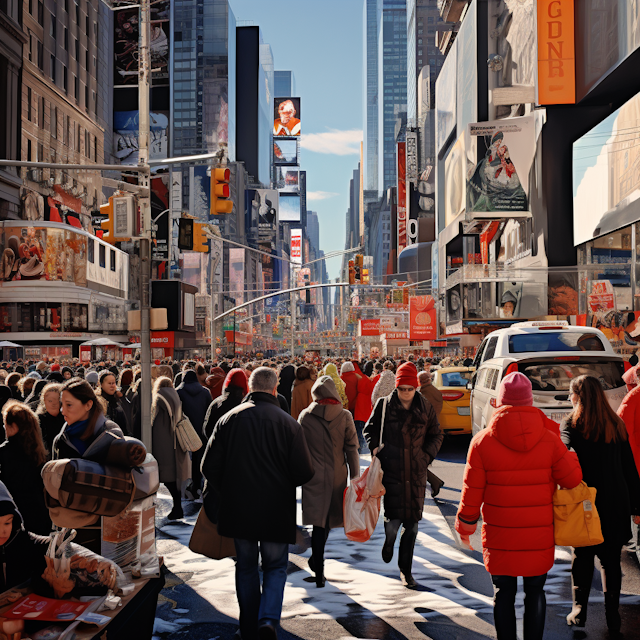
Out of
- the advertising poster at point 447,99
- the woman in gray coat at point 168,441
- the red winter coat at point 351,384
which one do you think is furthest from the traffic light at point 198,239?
the advertising poster at point 447,99

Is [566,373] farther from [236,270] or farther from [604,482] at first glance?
[236,270]

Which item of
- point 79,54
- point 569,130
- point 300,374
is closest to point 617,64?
point 569,130

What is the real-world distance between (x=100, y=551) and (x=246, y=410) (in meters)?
1.32

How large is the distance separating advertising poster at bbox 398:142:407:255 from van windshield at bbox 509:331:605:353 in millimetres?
123913

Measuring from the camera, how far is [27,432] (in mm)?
5613

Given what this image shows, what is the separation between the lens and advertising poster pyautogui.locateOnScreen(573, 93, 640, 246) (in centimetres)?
Answer: 2919

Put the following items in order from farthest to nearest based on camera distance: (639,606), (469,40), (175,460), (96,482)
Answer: (469,40)
(175,460)
(639,606)
(96,482)

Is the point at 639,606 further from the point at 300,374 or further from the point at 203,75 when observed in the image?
the point at 203,75

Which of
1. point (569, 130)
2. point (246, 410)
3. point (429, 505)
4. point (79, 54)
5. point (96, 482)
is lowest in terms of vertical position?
point (429, 505)

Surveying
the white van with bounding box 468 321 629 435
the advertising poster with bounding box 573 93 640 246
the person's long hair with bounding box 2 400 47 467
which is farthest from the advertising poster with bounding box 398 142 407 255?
the person's long hair with bounding box 2 400 47 467

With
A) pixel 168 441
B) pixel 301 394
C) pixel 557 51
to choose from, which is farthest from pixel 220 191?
pixel 557 51

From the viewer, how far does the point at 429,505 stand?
10750 mm

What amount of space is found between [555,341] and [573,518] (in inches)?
295

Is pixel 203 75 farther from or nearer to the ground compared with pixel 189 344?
farther from the ground
